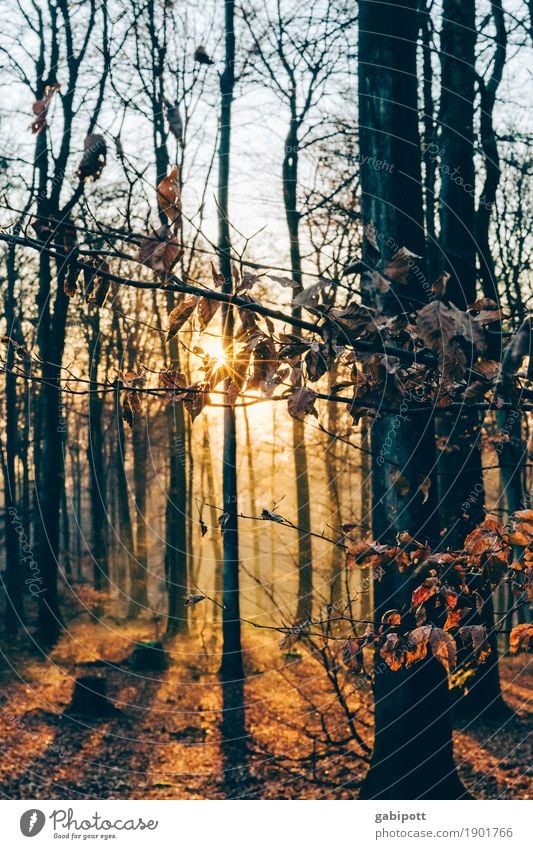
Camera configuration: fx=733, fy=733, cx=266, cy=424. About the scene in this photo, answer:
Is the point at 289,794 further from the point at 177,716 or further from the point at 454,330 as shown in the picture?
the point at 454,330

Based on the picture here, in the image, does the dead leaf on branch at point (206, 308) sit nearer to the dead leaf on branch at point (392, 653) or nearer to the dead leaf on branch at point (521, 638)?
the dead leaf on branch at point (392, 653)

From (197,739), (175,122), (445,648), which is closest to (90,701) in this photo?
(197,739)

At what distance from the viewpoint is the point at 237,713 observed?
42.9ft

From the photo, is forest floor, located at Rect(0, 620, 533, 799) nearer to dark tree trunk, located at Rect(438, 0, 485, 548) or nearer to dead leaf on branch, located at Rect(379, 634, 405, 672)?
dark tree trunk, located at Rect(438, 0, 485, 548)

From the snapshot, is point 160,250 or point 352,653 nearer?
point 160,250

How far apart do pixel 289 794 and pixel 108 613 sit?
57.2 feet

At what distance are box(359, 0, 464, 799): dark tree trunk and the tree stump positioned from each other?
23.8 ft

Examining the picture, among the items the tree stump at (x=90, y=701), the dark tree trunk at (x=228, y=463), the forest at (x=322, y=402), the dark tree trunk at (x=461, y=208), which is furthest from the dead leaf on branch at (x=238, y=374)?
the tree stump at (x=90, y=701)

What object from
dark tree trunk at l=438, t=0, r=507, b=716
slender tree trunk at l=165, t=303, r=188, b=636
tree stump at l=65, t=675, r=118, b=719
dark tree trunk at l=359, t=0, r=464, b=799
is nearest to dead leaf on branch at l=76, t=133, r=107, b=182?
dark tree trunk at l=359, t=0, r=464, b=799

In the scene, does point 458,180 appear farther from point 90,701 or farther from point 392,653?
point 90,701

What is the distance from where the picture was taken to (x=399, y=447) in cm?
673

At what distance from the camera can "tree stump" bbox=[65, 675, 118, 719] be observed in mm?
13086

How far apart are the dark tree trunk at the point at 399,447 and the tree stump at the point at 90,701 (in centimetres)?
725

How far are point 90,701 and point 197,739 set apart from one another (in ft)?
7.82
